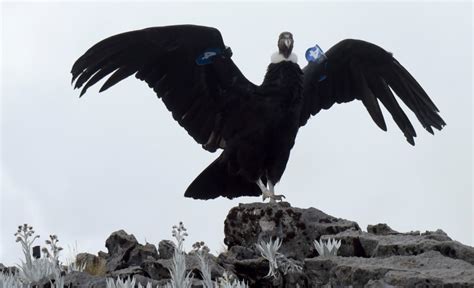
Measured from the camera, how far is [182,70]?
33.7 ft

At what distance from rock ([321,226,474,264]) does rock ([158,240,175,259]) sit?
1.29 metres

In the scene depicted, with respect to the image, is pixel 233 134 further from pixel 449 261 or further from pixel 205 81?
pixel 449 261

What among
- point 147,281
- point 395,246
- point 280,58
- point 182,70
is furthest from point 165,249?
point 182,70

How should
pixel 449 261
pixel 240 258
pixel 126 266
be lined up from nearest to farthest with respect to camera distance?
pixel 449 261
pixel 240 258
pixel 126 266

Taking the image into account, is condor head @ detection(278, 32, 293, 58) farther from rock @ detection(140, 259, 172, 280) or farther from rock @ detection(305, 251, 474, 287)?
rock @ detection(305, 251, 474, 287)

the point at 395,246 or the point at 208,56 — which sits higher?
the point at 208,56

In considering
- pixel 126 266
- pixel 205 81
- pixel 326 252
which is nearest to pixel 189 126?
pixel 205 81

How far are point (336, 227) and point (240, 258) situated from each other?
1018 mm

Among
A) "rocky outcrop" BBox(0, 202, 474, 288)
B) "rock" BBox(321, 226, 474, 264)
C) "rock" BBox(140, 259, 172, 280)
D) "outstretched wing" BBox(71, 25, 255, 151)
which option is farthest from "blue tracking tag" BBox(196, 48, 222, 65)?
"rock" BBox(140, 259, 172, 280)

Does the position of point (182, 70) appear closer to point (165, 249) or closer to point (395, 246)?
point (165, 249)

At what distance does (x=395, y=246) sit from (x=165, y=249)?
196cm

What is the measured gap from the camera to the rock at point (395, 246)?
5.68 metres

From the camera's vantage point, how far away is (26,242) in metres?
5.27

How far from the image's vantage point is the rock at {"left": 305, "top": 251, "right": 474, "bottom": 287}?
4.70m
